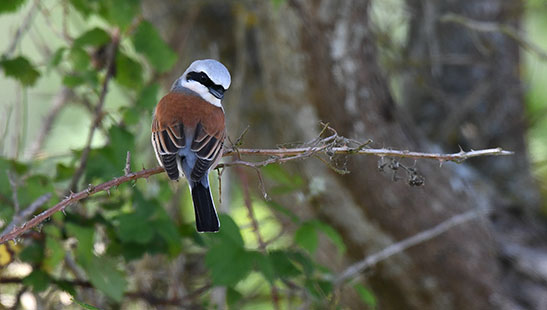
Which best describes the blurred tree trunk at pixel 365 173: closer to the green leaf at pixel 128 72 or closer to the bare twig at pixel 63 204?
the green leaf at pixel 128 72

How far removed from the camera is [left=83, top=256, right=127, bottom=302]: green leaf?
9.93ft

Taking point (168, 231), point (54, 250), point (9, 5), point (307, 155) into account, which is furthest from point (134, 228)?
point (307, 155)

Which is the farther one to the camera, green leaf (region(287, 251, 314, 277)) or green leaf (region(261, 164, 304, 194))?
green leaf (region(261, 164, 304, 194))

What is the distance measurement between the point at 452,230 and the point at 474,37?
5.28 ft

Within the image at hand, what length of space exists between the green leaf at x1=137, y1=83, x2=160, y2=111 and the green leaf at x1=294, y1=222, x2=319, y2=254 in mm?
923

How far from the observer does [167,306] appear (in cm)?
374

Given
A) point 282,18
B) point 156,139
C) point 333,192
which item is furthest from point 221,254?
point 282,18

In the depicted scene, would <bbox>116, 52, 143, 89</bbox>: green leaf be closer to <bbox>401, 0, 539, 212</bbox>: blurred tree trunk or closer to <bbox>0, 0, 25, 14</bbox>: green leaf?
<bbox>0, 0, 25, 14</bbox>: green leaf

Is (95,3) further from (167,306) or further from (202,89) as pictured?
(167,306)

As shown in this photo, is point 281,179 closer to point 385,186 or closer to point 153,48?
point 153,48

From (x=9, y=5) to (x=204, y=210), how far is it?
1.53 metres

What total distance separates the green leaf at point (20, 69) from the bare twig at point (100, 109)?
1.15 feet

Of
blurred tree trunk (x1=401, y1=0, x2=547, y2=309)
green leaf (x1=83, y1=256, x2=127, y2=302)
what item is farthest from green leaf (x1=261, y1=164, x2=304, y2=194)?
blurred tree trunk (x1=401, y1=0, x2=547, y2=309)

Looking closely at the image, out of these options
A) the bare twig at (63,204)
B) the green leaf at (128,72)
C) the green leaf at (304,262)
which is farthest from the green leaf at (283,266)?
the green leaf at (128,72)
